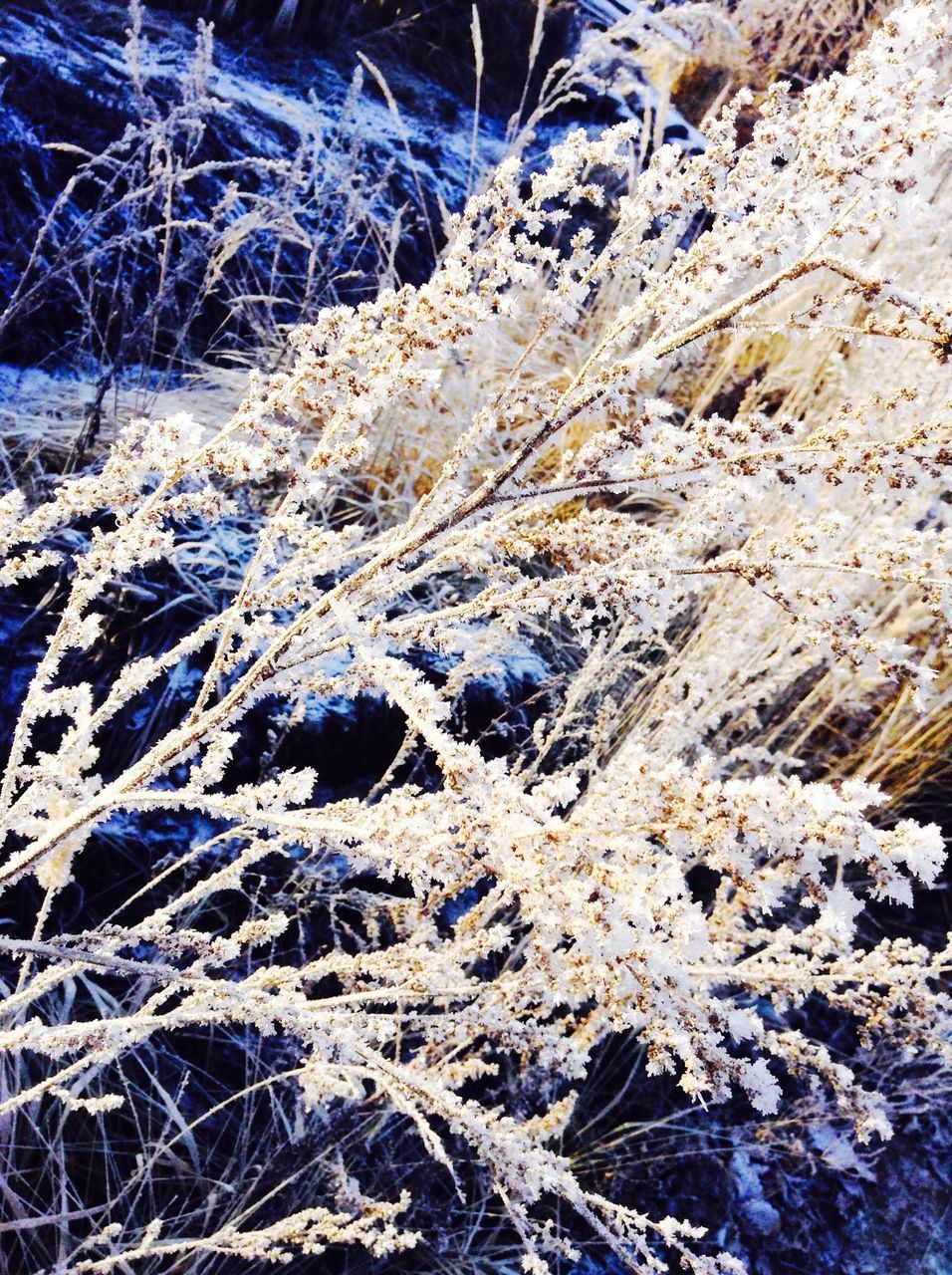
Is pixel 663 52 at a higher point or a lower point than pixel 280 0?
higher

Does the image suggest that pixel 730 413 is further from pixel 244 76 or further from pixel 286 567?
pixel 286 567

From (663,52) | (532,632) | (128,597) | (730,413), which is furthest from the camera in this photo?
(663,52)

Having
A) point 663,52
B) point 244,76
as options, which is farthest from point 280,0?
point 663,52

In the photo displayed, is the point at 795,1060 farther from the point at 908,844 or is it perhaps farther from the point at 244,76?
the point at 244,76

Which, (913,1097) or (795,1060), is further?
(913,1097)

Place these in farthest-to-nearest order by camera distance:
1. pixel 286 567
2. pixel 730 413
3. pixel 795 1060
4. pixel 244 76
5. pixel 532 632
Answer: pixel 244 76 < pixel 730 413 < pixel 532 632 < pixel 795 1060 < pixel 286 567

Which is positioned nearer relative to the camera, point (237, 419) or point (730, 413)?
point (237, 419)

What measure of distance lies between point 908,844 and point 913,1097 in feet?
7.56

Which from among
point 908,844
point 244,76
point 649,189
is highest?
point 649,189

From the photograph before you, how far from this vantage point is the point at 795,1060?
4.10 feet

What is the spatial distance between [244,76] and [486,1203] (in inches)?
187

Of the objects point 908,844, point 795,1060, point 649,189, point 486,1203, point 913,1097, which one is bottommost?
point 486,1203

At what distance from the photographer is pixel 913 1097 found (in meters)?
2.44

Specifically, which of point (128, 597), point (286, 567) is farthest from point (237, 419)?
point (128, 597)
